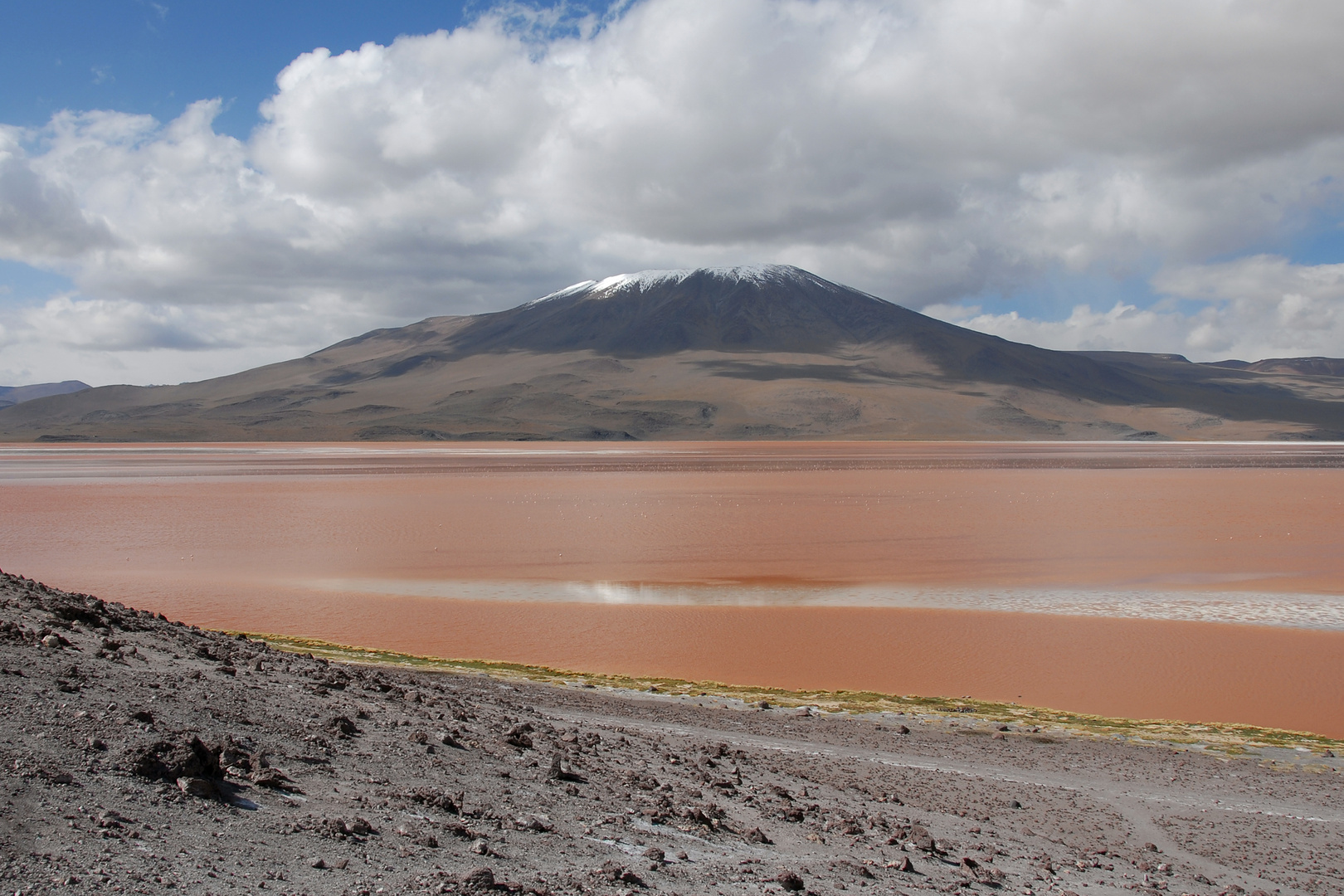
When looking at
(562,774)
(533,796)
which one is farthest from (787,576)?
(533,796)

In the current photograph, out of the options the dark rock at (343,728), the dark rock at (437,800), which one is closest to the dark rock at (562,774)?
the dark rock at (437,800)

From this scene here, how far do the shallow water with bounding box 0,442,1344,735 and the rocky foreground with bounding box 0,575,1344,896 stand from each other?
3.22 m

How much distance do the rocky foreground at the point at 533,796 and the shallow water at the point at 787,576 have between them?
127 inches

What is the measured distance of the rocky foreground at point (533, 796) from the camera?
4.25 m

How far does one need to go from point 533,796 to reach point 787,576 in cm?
1261

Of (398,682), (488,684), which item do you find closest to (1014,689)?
(488,684)

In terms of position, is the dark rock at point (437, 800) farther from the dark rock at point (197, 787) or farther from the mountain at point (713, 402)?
the mountain at point (713, 402)

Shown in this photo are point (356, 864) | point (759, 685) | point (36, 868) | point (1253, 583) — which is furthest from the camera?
point (1253, 583)

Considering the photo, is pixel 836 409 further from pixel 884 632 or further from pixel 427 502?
pixel 884 632

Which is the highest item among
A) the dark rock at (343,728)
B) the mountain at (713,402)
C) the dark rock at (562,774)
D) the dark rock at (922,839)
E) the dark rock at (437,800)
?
the mountain at (713,402)

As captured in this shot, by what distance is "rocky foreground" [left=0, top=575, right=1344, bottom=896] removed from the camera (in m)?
4.25

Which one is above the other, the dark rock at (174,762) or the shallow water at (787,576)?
the dark rock at (174,762)

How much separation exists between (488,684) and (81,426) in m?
138

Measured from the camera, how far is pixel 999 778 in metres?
6.95
